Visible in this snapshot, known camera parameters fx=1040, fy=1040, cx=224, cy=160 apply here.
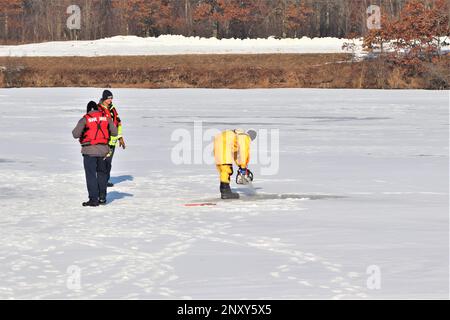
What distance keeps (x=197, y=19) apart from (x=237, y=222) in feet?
206

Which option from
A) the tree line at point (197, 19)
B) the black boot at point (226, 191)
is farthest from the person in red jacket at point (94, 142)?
the tree line at point (197, 19)

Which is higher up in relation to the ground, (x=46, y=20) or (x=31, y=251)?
(x=46, y=20)

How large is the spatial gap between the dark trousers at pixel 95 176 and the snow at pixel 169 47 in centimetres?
4685

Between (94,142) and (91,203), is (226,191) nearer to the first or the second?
(91,203)

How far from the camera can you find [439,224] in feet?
41.8

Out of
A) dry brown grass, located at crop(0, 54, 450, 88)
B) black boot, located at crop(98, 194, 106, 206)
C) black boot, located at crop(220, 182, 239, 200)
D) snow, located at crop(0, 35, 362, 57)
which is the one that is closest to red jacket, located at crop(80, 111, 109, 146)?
black boot, located at crop(98, 194, 106, 206)

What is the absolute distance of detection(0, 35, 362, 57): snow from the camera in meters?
62.8

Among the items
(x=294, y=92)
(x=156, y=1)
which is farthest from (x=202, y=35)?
(x=294, y=92)

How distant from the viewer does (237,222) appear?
13023 millimetres

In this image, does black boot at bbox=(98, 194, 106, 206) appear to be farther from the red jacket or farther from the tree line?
the tree line

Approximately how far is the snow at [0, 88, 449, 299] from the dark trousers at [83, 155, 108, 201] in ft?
0.78

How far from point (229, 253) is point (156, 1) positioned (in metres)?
66.8

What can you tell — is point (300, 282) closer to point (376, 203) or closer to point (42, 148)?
point (376, 203)

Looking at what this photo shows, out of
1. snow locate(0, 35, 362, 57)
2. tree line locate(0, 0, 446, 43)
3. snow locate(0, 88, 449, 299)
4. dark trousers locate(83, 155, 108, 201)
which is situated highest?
tree line locate(0, 0, 446, 43)
